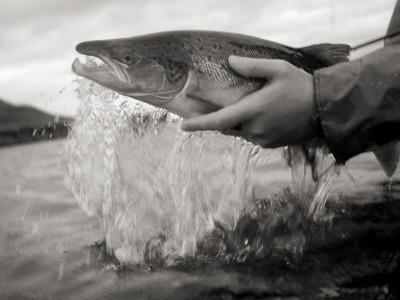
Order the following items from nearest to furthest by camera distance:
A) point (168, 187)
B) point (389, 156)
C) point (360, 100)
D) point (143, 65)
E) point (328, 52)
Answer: point (360, 100) → point (143, 65) → point (328, 52) → point (389, 156) → point (168, 187)

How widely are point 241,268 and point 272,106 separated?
3.90 feet

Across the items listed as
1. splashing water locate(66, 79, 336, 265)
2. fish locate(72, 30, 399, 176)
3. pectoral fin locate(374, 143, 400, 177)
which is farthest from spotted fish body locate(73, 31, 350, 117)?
splashing water locate(66, 79, 336, 265)

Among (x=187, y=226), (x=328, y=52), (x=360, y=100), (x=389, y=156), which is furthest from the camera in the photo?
(x=187, y=226)

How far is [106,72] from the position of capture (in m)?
2.31

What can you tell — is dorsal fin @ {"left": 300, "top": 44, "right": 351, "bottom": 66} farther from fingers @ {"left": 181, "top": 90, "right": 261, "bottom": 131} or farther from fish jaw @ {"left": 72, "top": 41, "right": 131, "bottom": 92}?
fish jaw @ {"left": 72, "top": 41, "right": 131, "bottom": 92}

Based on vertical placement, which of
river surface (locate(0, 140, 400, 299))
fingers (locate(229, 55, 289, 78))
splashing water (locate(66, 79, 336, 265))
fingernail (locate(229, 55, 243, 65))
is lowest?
river surface (locate(0, 140, 400, 299))

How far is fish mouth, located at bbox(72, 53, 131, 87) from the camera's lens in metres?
2.23

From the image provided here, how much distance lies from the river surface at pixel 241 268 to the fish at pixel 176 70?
1.06 m

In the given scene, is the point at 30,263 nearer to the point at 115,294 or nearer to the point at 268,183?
the point at 115,294

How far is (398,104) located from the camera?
2141 mm

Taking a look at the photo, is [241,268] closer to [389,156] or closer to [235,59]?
[389,156]

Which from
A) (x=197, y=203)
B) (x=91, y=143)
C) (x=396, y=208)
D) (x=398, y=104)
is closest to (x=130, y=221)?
(x=197, y=203)

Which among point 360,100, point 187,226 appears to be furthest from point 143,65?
point 187,226

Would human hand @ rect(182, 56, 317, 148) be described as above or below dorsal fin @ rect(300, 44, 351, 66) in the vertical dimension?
below
